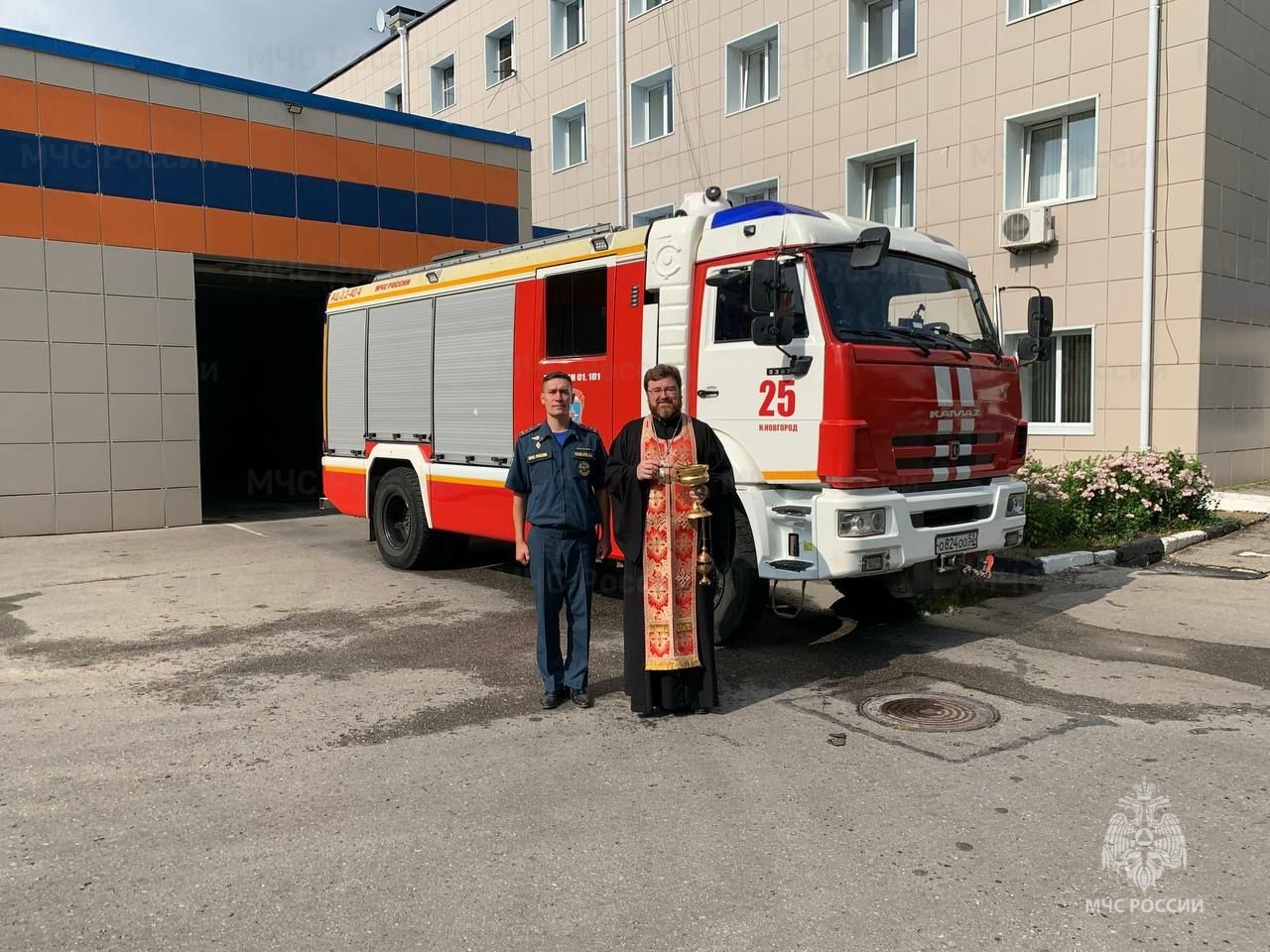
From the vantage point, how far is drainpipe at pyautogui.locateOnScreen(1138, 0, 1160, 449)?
13.8 metres

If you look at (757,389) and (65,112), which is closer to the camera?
(757,389)

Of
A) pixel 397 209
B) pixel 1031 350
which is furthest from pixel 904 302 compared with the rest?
pixel 397 209

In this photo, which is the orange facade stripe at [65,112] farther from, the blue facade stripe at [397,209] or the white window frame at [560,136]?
the white window frame at [560,136]

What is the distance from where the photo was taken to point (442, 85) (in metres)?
30.9

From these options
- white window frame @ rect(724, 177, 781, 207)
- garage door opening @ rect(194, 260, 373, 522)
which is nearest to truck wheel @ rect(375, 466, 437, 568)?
garage door opening @ rect(194, 260, 373, 522)

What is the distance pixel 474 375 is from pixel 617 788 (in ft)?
17.0

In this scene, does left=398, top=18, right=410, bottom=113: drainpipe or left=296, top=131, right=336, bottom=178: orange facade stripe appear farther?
left=398, top=18, right=410, bottom=113: drainpipe

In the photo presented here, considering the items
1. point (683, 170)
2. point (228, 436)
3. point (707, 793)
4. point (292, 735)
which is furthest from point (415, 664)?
point (228, 436)

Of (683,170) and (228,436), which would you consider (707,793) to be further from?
(228,436)

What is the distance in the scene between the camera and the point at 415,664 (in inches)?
250

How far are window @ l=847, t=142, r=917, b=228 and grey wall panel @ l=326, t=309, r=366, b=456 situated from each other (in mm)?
10468

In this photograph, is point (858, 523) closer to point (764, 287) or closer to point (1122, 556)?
point (764, 287)

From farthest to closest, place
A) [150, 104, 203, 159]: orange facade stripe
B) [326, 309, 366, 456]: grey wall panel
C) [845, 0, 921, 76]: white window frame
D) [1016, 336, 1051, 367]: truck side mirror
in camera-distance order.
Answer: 1. [845, 0, 921, 76]: white window frame
2. [150, 104, 203, 159]: orange facade stripe
3. [326, 309, 366, 456]: grey wall panel
4. [1016, 336, 1051, 367]: truck side mirror

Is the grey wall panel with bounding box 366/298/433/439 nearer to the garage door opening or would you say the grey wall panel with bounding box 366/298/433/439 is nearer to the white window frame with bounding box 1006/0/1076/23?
the garage door opening
